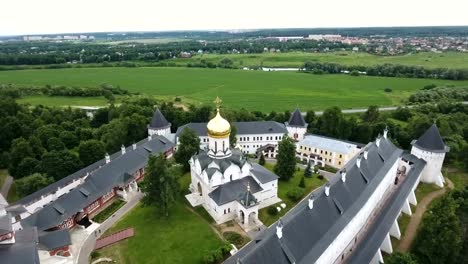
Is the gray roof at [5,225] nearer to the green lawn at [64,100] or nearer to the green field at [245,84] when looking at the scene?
the green field at [245,84]

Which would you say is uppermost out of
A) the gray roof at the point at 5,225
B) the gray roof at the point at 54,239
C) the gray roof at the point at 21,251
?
the gray roof at the point at 5,225

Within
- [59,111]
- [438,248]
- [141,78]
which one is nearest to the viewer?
[438,248]

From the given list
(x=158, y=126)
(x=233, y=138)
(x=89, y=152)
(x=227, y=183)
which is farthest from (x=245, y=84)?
(x=227, y=183)

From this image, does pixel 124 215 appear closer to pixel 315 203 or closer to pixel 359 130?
pixel 315 203

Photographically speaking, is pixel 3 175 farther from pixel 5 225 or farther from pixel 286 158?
pixel 286 158

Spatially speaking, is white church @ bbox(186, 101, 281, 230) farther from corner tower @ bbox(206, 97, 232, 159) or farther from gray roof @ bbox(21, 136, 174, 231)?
gray roof @ bbox(21, 136, 174, 231)

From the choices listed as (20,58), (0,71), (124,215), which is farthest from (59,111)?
(20,58)

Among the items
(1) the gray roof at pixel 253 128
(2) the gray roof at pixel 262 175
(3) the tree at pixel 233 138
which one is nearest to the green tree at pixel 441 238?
(2) the gray roof at pixel 262 175
